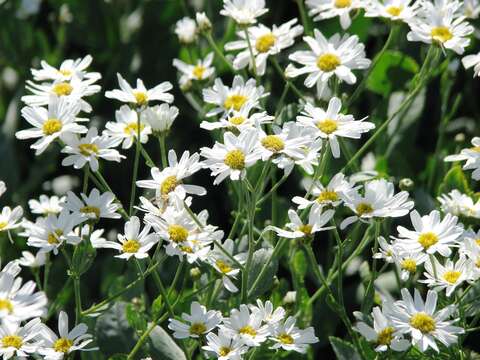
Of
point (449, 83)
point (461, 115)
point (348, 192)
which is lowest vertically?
point (461, 115)

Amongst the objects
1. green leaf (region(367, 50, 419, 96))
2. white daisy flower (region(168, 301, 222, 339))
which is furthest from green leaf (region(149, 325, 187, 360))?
green leaf (region(367, 50, 419, 96))

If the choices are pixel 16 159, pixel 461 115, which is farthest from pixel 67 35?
pixel 461 115

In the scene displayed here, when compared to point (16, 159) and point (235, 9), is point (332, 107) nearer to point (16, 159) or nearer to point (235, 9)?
point (235, 9)

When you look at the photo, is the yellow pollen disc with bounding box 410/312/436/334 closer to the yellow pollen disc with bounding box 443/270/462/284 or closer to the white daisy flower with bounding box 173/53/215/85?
the yellow pollen disc with bounding box 443/270/462/284

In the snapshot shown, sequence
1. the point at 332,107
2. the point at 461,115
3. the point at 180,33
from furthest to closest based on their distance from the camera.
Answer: the point at 461,115 → the point at 180,33 → the point at 332,107

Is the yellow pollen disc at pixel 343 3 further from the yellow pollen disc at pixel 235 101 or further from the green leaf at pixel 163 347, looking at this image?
the green leaf at pixel 163 347

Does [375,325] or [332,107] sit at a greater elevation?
[332,107]

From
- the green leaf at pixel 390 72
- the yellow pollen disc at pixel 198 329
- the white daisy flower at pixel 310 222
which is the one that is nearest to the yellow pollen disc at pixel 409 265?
the white daisy flower at pixel 310 222

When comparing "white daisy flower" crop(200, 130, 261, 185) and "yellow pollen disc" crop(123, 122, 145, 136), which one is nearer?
"white daisy flower" crop(200, 130, 261, 185)
